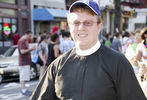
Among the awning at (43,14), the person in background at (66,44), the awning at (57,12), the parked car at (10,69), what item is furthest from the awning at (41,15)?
the person in background at (66,44)

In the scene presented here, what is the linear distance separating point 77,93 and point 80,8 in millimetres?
607

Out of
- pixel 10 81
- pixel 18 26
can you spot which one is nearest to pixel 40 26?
pixel 18 26

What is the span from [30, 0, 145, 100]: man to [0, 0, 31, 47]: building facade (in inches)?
728

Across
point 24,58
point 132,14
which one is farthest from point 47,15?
point 132,14

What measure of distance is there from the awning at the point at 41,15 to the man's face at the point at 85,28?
70.7ft

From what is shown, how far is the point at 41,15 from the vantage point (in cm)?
2358

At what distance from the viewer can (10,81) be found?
10.4 m

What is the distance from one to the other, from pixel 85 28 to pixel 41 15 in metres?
22.0

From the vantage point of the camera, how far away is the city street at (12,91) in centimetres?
761

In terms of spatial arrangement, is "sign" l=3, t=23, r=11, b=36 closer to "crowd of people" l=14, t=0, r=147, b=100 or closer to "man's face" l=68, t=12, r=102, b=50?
"crowd of people" l=14, t=0, r=147, b=100

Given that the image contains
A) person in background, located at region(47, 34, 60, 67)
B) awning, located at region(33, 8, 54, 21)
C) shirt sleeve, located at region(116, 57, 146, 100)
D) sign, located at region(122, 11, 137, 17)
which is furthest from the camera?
sign, located at region(122, 11, 137, 17)

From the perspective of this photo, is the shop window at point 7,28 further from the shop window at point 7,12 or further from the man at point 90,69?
the man at point 90,69

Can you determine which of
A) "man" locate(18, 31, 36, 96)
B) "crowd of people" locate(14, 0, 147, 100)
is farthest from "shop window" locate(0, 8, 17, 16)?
"crowd of people" locate(14, 0, 147, 100)

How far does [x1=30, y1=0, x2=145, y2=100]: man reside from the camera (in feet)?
6.22
